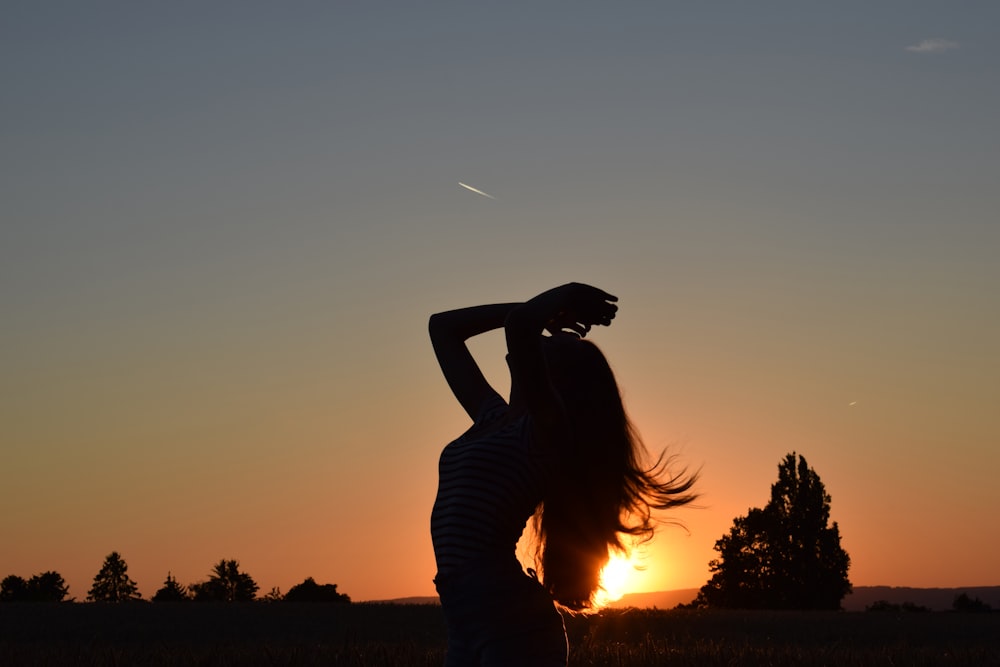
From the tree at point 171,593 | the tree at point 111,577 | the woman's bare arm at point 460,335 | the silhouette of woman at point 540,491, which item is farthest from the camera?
the tree at point 111,577

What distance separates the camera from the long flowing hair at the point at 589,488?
11.6ft

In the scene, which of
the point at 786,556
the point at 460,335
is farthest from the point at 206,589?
the point at 460,335

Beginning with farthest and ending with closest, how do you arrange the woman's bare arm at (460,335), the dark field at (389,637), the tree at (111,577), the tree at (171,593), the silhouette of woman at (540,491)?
1. the tree at (111,577)
2. the tree at (171,593)
3. the dark field at (389,637)
4. the woman's bare arm at (460,335)
5. the silhouette of woman at (540,491)

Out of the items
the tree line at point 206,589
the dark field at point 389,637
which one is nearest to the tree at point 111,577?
the tree line at point 206,589

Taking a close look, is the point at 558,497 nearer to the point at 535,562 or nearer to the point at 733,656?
the point at 535,562

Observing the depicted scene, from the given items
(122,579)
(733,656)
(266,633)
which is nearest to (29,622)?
(266,633)

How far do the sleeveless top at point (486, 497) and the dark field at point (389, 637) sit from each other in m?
4.77

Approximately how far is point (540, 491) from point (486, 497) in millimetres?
194

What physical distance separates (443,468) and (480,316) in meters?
0.80

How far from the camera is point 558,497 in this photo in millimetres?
3561

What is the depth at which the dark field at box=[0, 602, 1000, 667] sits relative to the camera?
8438 millimetres

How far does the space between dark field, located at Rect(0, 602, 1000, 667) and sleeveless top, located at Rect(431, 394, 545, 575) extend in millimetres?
4773

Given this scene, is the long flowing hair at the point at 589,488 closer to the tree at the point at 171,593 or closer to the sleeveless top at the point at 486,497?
the sleeveless top at the point at 486,497

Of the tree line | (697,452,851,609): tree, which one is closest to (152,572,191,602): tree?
the tree line
